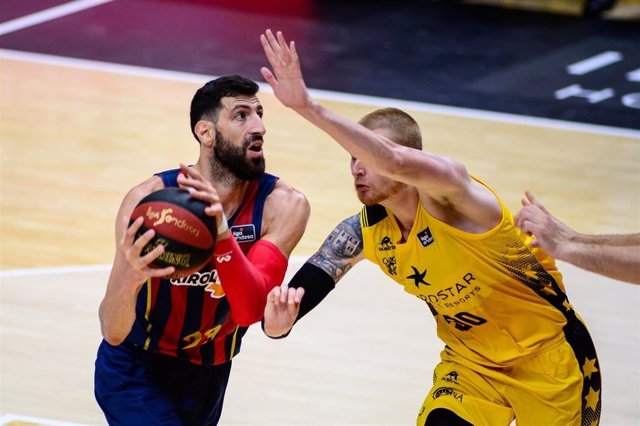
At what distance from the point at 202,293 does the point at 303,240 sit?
430 cm

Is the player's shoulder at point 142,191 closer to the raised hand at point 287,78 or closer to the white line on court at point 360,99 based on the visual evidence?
the raised hand at point 287,78

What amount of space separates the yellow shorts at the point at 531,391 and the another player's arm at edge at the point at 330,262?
2.44 ft

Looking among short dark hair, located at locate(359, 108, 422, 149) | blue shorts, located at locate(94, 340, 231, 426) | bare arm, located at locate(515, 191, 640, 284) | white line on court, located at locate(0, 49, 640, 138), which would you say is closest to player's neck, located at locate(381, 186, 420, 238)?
short dark hair, located at locate(359, 108, 422, 149)

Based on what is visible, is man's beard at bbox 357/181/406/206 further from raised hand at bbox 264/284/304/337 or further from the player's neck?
raised hand at bbox 264/284/304/337

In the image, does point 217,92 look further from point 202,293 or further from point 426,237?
point 426,237

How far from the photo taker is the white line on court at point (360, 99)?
1348 centimetres

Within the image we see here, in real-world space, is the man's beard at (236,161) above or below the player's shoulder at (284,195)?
above

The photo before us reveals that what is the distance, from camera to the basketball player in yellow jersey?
549 centimetres

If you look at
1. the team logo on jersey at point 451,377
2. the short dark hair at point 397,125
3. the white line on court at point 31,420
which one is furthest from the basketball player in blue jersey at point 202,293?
the white line on court at point 31,420

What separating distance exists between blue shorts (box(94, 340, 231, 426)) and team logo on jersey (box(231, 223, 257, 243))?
70cm

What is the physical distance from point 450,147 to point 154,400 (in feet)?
23.9

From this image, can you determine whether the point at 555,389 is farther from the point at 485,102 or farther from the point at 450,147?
the point at 485,102

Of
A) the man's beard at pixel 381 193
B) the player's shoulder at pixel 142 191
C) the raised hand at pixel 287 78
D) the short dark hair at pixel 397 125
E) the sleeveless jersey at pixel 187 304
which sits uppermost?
the raised hand at pixel 287 78

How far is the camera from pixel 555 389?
5.59m
